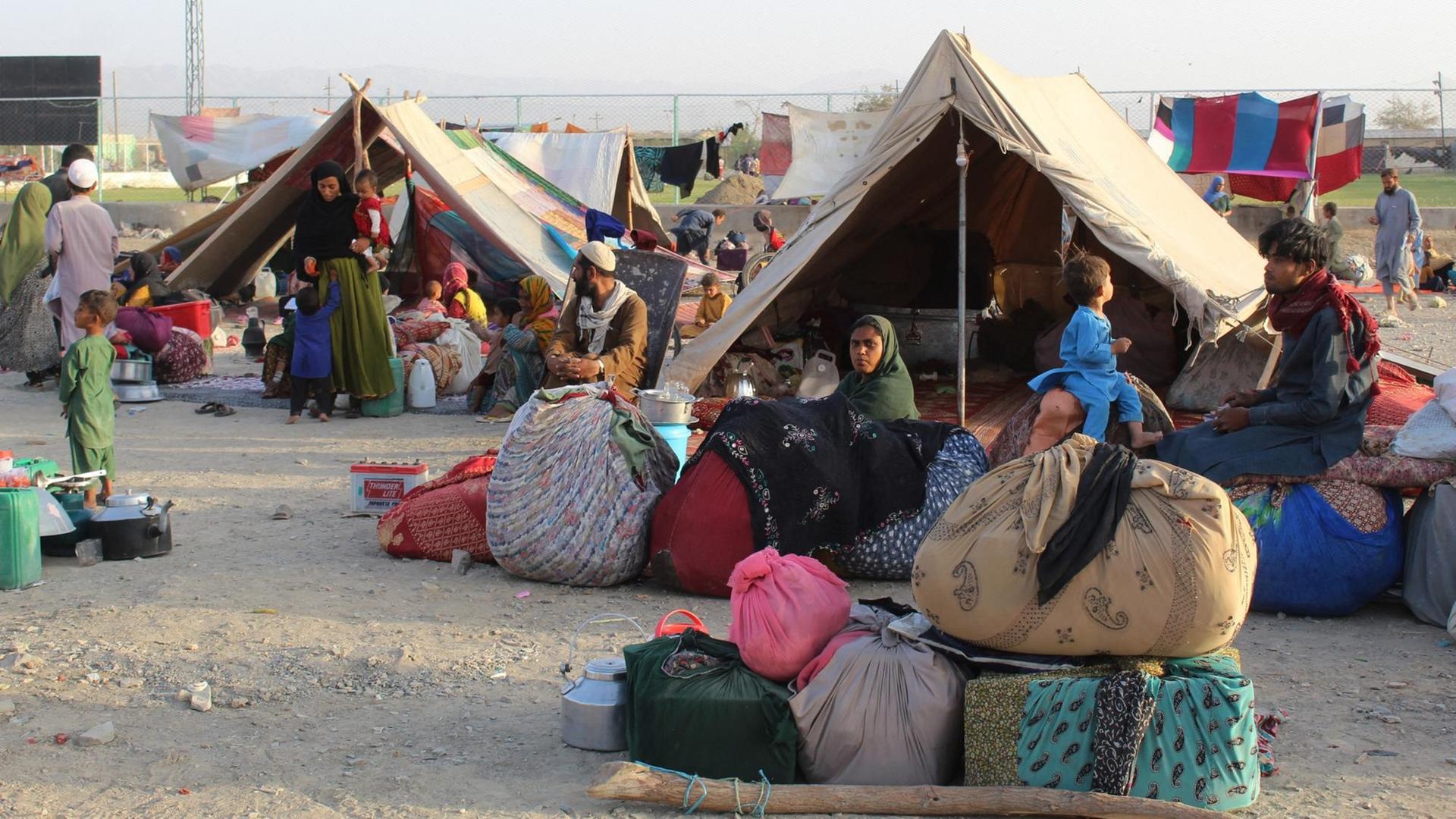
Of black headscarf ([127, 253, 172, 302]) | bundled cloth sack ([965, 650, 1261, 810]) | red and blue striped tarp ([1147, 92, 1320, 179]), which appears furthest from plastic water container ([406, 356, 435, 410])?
red and blue striped tarp ([1147, 92, 1320, 179])

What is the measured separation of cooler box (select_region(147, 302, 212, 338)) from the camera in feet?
34.6

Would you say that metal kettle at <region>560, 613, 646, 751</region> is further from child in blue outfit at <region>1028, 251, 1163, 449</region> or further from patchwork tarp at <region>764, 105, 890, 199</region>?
patchwork tarp at <region>764, 105, 890, 199</region>

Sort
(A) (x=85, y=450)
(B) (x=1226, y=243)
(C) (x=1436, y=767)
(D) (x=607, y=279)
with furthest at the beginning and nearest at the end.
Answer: (B) (x=1226, y=243), (D) (x=607, y=279), (A) (x=85, y=450), (C) (x=1436, y=767)

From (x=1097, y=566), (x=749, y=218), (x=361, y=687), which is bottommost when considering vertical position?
(x=361, y=687)

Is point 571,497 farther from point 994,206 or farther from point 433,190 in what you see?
point 433,190

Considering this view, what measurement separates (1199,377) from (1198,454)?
3806 mm

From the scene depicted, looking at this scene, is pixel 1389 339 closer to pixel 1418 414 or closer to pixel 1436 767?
pixel 1418 414

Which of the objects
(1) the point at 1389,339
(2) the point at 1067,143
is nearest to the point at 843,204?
(2) the point at 1067,143

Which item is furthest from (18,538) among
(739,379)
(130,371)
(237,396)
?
(130,371)

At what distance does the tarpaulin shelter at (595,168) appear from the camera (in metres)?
16.0

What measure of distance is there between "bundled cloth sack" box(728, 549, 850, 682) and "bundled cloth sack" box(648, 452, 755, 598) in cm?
128

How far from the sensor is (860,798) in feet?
10.2

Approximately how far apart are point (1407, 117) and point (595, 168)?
3868 centimetres

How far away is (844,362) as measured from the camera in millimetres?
9516
